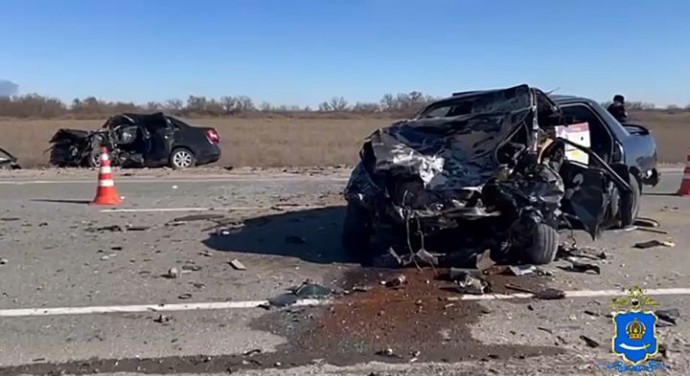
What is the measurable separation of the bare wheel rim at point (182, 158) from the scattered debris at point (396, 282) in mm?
12680

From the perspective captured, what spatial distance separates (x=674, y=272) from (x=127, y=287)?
4.77 m

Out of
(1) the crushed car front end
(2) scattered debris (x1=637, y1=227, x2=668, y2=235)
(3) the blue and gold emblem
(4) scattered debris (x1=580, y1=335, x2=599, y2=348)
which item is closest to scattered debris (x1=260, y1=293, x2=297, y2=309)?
(1) the crushed car front end

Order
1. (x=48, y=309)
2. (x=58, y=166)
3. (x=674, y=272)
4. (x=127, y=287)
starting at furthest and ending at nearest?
1. (x=58, y=166)
2. (x=674, y=272)
3. (x=127, y=287)
4. (x=48, y=309)

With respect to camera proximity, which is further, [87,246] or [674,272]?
[87,246]

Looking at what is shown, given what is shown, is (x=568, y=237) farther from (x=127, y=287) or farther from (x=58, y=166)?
(x=58, y=166)

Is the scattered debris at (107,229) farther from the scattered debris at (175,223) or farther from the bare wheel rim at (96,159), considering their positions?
the bare wheel rim at (96,159)

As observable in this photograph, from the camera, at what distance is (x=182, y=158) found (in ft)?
59.4

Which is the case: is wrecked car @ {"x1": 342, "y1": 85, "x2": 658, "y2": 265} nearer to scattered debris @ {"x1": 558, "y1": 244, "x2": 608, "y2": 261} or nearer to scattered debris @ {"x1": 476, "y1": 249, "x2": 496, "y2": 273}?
scattered debris @ {"x1": 476, "y1": 249, "x2": 496, "y2": 273}

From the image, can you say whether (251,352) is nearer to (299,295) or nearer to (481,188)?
(299,295)

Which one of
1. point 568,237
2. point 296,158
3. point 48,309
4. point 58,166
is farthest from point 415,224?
point 296,158

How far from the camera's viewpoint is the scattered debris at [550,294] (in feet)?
18.6

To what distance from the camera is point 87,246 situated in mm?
7840

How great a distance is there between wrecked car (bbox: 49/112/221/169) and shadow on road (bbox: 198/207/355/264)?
29.0 feet

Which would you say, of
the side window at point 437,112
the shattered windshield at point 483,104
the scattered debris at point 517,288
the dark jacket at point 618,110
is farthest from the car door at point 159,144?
the scattered debris at point 517,288
